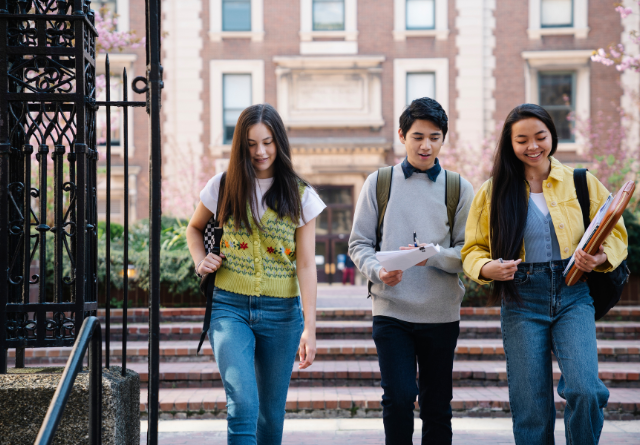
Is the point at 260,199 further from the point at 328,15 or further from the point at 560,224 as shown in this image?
the point at 328,15

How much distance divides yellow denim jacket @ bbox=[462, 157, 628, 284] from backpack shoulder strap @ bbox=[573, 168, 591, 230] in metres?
0.02

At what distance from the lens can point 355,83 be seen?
778 inches

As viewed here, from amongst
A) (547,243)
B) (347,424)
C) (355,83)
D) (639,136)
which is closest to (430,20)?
(355,83)

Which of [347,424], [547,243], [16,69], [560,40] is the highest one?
[560,40]

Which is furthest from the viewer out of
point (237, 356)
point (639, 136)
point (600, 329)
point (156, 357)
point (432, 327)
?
point (639, 136)

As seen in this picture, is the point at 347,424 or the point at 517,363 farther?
the point at 347,424

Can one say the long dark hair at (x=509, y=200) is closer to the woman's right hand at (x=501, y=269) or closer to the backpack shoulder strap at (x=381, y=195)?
the woman's right hand at (x=501, y=269)

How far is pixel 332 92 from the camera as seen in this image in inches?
778

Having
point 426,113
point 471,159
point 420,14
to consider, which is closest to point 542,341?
point 426,113

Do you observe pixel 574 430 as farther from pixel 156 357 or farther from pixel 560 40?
pixel 560 40

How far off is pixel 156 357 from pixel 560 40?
65.3 ft

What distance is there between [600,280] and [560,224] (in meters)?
0.31

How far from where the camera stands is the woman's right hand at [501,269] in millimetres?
2865

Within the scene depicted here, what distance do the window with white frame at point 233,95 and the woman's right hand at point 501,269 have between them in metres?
17.7
